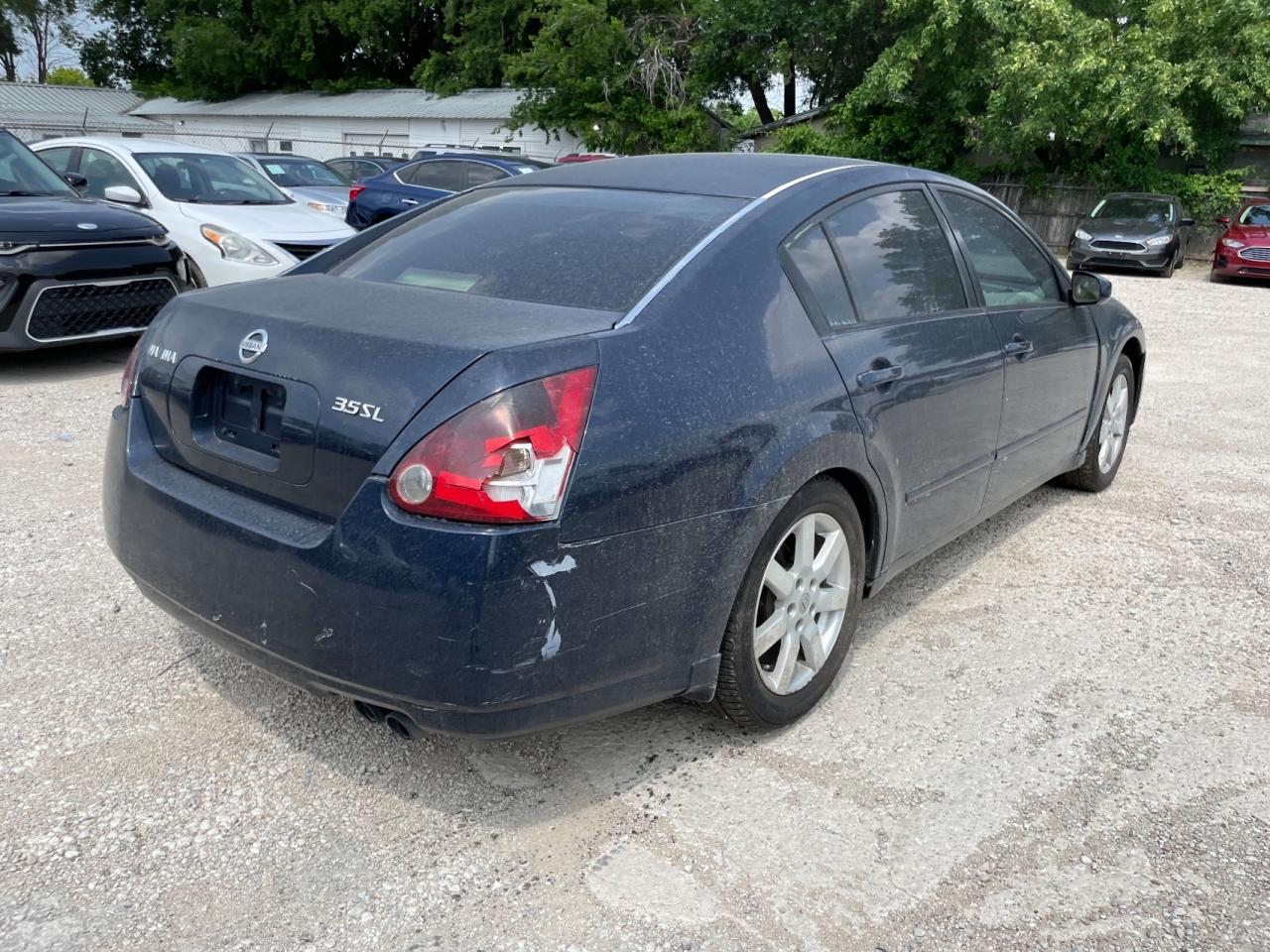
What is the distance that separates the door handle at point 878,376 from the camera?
3.18 meters

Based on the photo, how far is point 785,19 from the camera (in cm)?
2972

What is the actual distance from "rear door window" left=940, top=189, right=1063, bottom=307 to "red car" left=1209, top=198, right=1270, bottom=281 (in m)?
16.7

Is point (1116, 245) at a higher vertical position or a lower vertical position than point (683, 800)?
higher

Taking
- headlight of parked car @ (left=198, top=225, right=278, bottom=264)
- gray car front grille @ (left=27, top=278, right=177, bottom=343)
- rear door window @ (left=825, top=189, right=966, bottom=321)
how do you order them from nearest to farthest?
rear door window @ (left=825, top=189, right=966, bottom=321)
gray car front grille @ (left=27, top=278, right=177, bottom=343)
headlight of parked car @ (left=198, top=225, right=278, bottom=264)

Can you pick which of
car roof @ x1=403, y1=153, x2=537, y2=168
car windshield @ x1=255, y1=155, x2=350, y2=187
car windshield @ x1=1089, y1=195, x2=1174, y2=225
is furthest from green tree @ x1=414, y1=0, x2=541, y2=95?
car roof @ x1=403, y1=153, x2=537, y2=168

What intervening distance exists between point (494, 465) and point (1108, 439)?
4.16 meters

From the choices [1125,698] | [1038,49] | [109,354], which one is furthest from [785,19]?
[1125,698]

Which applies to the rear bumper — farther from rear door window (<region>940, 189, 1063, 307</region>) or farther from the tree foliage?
the tree foliage

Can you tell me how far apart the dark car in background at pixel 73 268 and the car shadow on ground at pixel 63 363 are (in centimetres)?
30

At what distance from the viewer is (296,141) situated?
4153 centimetres

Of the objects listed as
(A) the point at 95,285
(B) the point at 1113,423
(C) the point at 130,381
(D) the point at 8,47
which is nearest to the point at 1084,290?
(B) the point at 1113,423

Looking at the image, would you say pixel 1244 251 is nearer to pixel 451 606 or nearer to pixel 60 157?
pixel 60 157

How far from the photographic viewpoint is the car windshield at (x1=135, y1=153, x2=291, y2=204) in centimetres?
930

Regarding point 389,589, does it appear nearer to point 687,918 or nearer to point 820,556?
point 687,918
